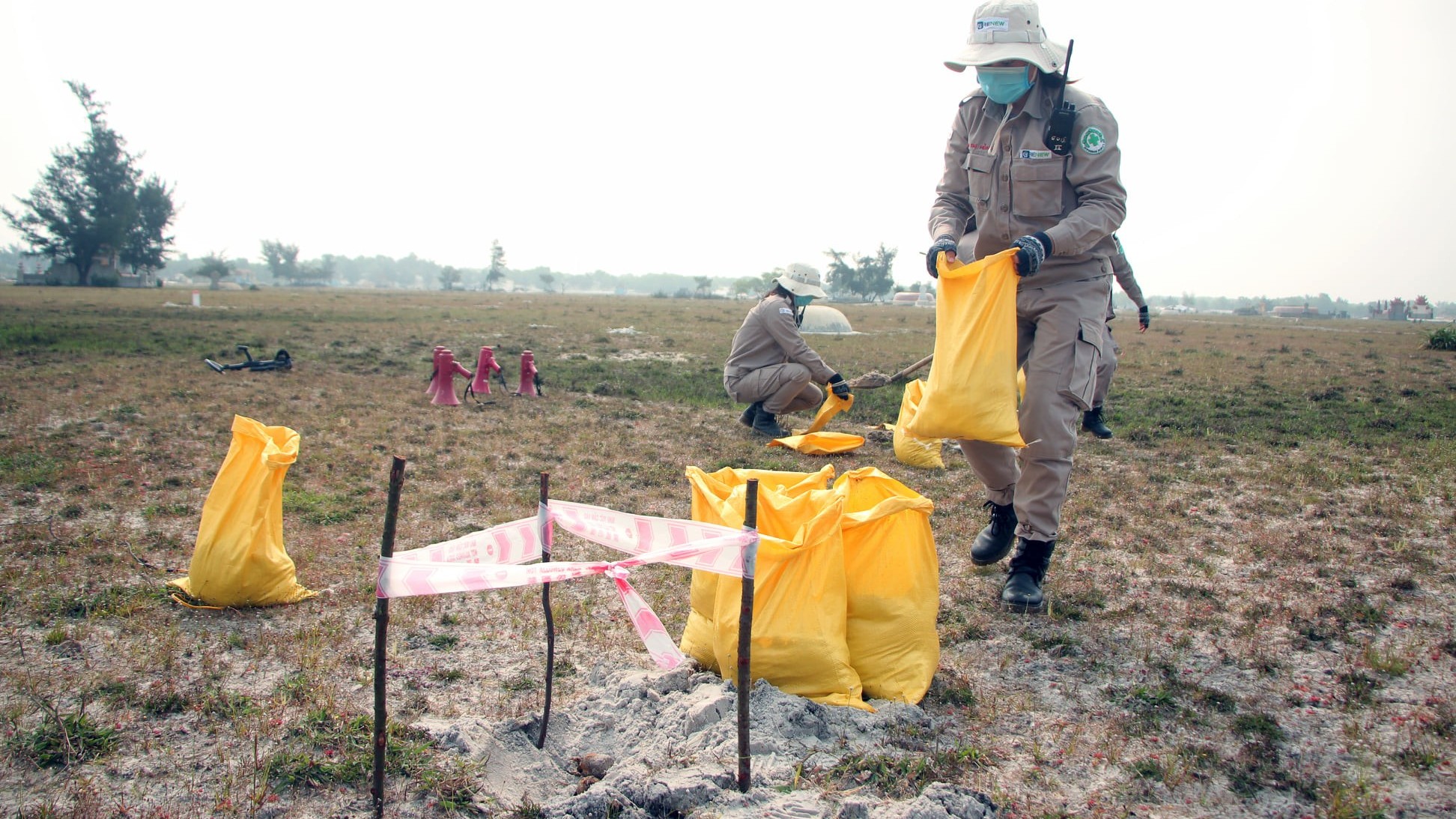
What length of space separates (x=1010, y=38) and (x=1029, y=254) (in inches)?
36.4

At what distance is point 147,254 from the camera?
57.9m

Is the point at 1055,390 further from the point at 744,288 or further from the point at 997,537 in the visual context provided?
the point at 744,288

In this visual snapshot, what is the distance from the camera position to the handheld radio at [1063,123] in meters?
3.55

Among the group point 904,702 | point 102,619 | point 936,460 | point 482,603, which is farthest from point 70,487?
point 936,460

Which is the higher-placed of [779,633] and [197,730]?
[779,633]

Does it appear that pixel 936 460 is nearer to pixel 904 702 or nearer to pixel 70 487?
pixel 904 702

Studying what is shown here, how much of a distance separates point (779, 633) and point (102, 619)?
108 inches

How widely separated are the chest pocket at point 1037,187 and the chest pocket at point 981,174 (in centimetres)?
9

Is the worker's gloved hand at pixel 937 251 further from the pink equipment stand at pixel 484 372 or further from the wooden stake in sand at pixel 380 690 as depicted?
the pink equipment stand at pixel 484 372

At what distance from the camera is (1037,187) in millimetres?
3666

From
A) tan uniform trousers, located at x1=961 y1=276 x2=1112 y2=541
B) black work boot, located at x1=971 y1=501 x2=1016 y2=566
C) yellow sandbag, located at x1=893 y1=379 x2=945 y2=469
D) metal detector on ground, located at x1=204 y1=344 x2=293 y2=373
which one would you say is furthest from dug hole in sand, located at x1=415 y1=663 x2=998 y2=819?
metal detector on ground, located at x1=204 y1=344 x2=293 y2=373

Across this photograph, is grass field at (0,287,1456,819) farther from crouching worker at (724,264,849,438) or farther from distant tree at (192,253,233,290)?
distant tree at (192,253,233,290)

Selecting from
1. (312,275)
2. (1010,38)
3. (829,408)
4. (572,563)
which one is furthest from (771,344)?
(312,275)

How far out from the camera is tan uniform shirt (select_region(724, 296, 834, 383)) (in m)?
7.77
